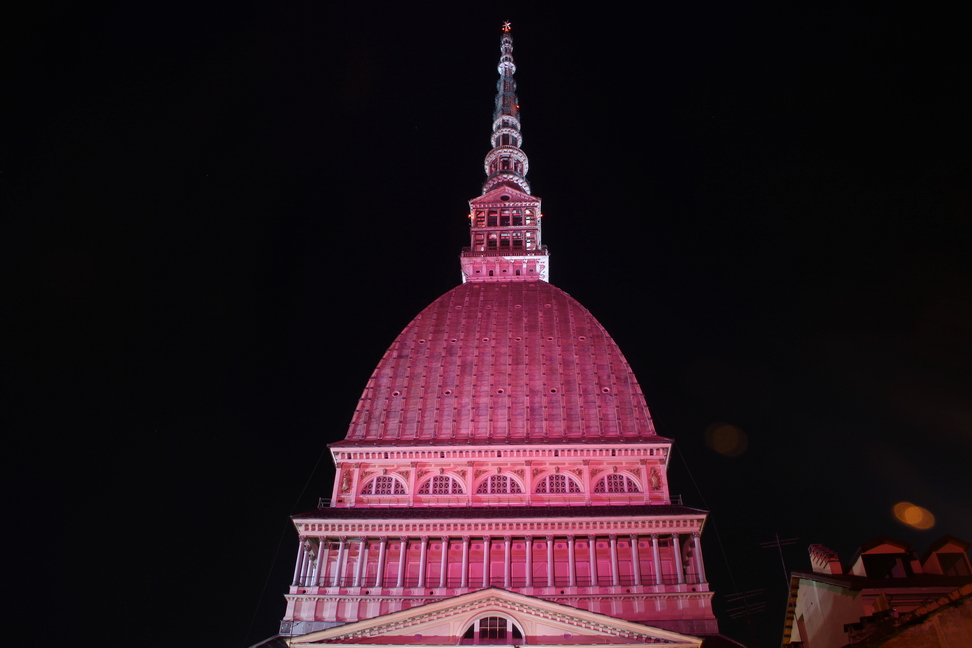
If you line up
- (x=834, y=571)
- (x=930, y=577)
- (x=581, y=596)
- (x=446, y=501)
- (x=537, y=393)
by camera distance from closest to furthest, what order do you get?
1. (x=930, y=577)
2. (x=834, y=571)
3. (x=581, y=596)
4. (x=446, y=501)
5. (x=537, y=393)

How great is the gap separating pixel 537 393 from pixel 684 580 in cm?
1767

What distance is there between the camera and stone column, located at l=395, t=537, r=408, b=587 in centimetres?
4309

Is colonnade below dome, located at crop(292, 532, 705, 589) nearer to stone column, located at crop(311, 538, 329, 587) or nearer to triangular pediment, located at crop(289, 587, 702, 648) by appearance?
stone column, located at crop(311, 538, 329, 587)

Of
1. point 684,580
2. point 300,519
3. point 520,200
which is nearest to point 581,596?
point 684,580

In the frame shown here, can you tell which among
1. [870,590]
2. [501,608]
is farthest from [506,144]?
[870,590]

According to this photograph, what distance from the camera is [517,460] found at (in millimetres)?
49000

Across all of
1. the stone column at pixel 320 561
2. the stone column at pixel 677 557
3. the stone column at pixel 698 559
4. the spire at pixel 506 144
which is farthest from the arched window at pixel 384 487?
the spire at pixel 506 144

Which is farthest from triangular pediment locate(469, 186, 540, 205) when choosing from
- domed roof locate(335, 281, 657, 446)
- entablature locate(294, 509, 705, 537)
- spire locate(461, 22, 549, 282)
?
entablature locate(294, 509, 705, 537)

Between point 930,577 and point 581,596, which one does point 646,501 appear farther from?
point 930,577

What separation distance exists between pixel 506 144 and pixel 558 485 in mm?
50951

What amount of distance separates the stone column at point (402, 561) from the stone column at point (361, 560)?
7.07ft

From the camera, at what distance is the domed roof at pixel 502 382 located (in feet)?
171

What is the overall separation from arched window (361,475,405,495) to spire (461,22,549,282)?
26774 mm

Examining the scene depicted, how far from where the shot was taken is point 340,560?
44156mm
